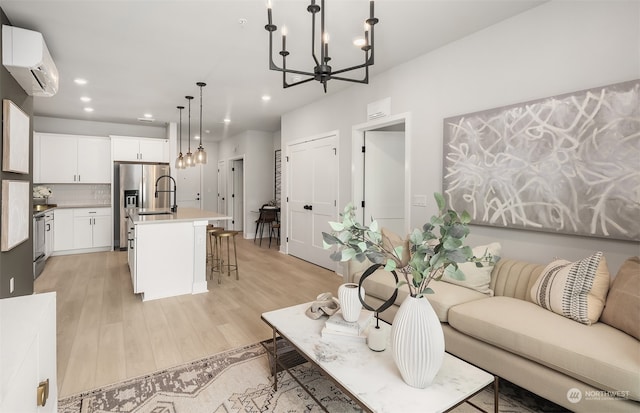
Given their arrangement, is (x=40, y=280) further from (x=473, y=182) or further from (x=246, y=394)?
(x=473, y=182)

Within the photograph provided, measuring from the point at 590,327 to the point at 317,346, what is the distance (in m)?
1.54

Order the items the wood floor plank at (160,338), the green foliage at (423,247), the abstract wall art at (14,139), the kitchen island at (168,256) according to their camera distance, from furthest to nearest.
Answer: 1. the kitchen island at (168,256)
2. the abstract wall art at (14,139)
3. the wood floor plank at (160,338)
4. the green foliage at (423,247)

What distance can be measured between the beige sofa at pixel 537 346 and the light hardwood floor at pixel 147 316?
1.63m

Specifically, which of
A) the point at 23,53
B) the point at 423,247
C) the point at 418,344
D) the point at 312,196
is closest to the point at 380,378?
the point at 418,344

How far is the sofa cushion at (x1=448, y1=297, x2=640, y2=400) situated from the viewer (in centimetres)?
149

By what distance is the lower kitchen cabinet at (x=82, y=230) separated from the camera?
5.98 metres

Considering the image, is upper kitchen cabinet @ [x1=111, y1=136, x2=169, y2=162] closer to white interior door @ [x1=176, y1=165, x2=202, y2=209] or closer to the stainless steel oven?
the stainless steel oven

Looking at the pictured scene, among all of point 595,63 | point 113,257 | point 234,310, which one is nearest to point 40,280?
point 113,257

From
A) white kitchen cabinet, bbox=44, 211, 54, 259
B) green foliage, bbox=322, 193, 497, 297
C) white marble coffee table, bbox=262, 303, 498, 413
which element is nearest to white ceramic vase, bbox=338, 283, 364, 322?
white marble coffee table, bbox=262, 303, 498, 413

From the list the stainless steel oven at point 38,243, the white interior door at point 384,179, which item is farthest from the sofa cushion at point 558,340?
the stainless steel oven at point 38,243

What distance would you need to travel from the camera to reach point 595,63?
2.26 metres

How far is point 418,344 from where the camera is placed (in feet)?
4.40

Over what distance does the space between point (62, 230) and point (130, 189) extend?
1.33 m

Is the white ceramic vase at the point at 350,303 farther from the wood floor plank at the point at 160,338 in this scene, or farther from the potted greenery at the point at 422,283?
the wood floor plank at the point at 160,338
